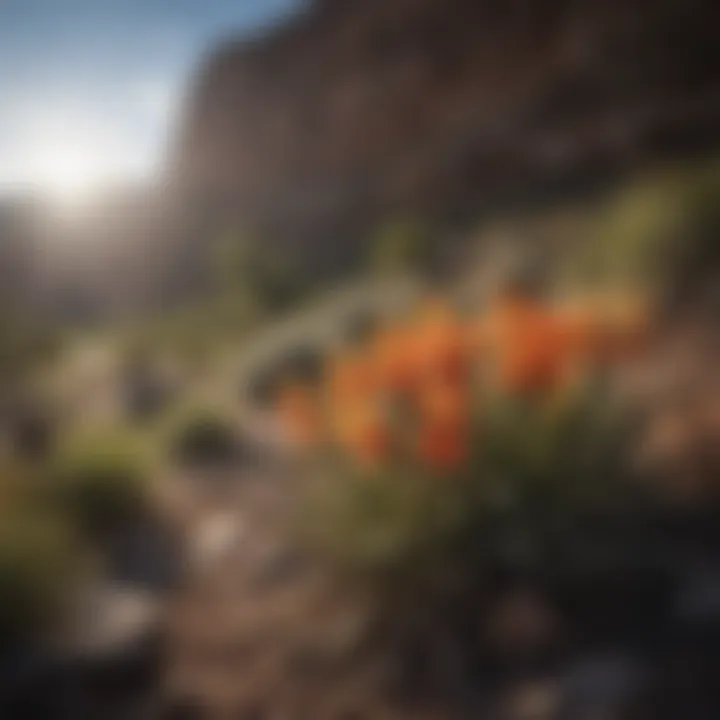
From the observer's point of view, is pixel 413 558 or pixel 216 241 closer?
pixel 413 558

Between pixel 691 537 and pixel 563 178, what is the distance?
0.90 metres

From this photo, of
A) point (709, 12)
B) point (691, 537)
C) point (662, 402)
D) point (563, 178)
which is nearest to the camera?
point (691, 537)

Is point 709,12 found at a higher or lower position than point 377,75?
lower

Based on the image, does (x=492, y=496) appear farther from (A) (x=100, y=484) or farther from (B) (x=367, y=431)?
(A) (x=100, y=484)

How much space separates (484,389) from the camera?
4.33 feet

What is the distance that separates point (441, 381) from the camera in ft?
4.11

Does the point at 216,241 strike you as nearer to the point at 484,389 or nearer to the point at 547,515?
the point at 484,389

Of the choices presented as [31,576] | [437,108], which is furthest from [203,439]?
[437,108]

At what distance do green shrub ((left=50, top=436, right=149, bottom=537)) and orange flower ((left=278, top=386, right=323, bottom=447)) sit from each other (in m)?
0.32

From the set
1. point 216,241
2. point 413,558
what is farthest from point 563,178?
point 413,558

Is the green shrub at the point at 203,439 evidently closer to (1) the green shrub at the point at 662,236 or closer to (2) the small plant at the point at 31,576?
(2) the small plant at the point at 31,576

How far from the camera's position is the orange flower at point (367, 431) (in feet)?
4.12

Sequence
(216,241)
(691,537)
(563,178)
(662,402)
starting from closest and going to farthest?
(691,537), (662,402), (216,241), (563,178)

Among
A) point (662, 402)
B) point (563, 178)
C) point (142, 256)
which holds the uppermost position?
point (563, 178)
